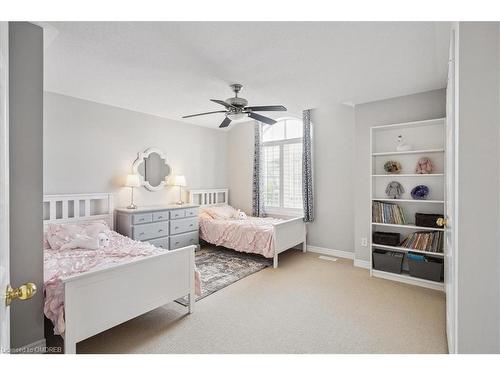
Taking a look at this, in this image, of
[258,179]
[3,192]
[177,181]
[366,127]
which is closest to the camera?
[3,192]

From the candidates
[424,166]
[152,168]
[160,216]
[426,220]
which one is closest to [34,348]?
[160,216]

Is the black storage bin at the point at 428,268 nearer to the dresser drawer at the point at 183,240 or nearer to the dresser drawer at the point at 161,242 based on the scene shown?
the dresser drawer at the point at 183,240

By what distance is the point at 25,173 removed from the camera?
5.84ft

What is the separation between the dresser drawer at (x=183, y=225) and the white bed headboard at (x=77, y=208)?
89 cm

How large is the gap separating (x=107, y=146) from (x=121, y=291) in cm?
274

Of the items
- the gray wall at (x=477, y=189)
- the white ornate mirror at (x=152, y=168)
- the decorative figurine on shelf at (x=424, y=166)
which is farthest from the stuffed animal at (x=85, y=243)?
the decorative figurine on shelf at (x=424, y=166)

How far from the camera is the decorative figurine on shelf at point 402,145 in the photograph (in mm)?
3354

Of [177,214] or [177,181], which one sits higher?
[177,181]

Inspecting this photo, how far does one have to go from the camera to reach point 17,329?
1772 millimetres

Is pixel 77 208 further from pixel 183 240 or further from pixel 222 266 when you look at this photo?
pixel 222 266

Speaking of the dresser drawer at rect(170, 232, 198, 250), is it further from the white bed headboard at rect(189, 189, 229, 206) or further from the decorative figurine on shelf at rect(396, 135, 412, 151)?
the decorative figurine on shelf at rect(396, 135, 412, 151)
